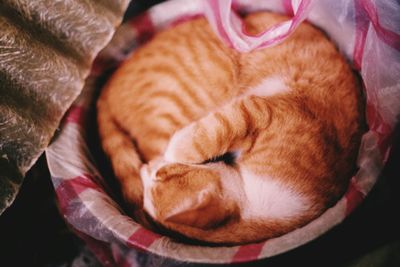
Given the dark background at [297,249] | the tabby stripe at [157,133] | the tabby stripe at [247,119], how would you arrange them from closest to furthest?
1. the dark background at [297,249]
2. the tabby stripe at [247,119]
3. the tabby stripe at [157,133]

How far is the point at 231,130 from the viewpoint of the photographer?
1252 mm

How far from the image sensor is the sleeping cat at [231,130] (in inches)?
46.7

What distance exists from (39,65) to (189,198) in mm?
703

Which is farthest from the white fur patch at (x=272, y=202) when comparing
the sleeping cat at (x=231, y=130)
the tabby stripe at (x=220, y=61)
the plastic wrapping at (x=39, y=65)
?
the plastic wrapping at (x=39, y=65)

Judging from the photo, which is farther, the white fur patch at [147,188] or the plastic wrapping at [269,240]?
the white fur patch at [147,188]

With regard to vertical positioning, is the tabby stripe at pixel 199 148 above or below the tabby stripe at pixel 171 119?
above

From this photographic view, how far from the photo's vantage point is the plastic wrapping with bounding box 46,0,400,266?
1.05 m

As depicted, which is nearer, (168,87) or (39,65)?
(39,65)

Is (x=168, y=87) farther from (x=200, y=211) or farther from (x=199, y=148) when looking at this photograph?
(x=200, y=211)

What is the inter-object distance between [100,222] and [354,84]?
40.2 inches

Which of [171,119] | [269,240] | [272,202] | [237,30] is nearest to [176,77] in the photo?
[171,119]

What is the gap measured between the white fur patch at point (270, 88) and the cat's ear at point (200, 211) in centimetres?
52

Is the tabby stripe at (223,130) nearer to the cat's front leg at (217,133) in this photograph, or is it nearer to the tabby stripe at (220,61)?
the cat's front leg at (217,133)

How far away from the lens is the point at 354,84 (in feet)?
4.66
